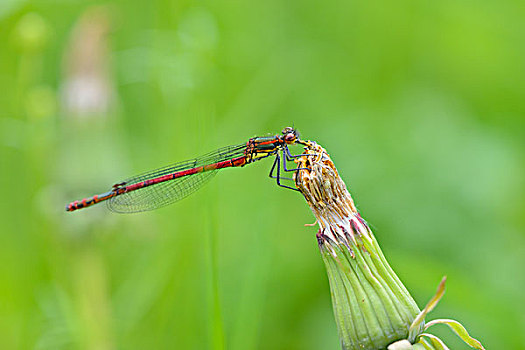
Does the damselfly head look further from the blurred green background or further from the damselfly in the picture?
the blurred green background

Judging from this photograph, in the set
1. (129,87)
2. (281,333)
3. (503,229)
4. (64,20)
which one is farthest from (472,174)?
(64,20)

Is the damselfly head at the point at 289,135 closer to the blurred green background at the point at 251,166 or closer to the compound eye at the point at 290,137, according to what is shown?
the compound eye at the point at 290,137

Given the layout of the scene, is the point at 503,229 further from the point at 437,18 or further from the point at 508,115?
the point at 437,18

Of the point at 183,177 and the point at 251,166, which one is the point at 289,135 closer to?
the point at 183,177

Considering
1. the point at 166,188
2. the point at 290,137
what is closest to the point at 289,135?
the point at 290,137

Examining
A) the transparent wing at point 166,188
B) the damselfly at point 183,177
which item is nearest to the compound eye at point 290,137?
the damselfly at point 183,177

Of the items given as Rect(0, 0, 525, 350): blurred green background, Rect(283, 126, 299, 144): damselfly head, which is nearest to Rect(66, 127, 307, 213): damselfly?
Rect(283, 126, 299, 144): damselfly head
